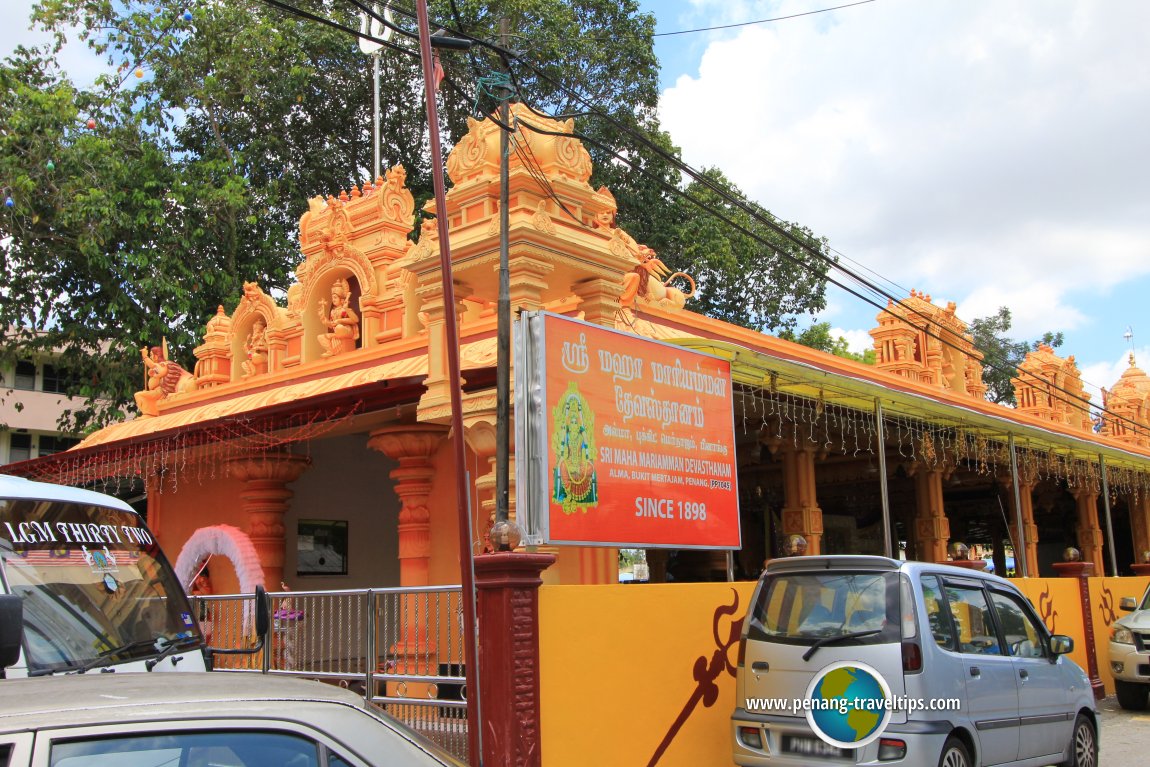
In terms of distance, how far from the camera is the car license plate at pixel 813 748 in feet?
19.7

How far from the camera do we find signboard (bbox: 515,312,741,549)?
7.41 meters

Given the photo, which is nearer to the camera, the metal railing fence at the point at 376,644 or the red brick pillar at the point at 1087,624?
the metal railing fence at the point at 376,644

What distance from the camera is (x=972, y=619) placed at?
6742 millimetres

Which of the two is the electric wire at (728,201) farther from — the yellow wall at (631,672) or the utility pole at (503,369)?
the yellow wall at (631,672)

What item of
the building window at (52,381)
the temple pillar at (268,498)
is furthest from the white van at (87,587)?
the building window at (52,381)

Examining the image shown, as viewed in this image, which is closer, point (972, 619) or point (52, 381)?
point (972, 619)

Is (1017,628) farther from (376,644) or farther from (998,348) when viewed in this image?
(998,348)

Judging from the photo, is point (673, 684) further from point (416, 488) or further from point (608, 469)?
point (416, 488)

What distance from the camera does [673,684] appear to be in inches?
284

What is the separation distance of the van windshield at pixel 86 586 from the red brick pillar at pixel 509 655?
1728 mm

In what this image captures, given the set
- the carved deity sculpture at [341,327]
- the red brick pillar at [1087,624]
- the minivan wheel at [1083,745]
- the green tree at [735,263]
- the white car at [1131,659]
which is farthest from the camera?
the green tree at [735,263]

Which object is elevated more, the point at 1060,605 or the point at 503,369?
the point at 503,369

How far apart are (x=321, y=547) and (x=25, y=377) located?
2441cm

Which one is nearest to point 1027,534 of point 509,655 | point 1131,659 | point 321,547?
point 1131,659
